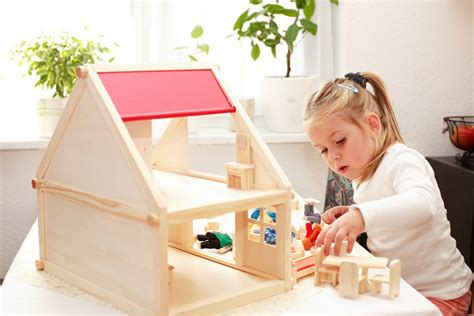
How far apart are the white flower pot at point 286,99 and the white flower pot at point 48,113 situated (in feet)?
2.45

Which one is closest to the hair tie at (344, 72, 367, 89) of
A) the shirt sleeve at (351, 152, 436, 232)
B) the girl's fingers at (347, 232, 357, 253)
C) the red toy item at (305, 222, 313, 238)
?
the shirt sleeve at (351, 152, 436, 232)

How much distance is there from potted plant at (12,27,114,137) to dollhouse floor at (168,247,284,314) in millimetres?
1226

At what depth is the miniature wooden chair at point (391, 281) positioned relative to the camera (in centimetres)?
104

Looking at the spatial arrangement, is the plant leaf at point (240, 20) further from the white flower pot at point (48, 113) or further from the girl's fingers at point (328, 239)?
the girl's fingers at point (328, 239)

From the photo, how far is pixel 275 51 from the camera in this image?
7.92 feet

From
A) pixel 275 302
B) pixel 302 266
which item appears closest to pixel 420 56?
pixel 302 266

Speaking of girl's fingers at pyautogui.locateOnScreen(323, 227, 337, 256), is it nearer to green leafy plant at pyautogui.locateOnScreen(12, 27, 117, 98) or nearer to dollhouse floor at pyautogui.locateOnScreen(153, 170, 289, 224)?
dollhouse floor at pyautogui.locateOnScreen(153, 170, 289, 224)

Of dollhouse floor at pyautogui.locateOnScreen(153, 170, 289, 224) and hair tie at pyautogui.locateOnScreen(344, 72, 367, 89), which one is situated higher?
hair tie at pyautogui.locateOnScreen(344, 72, 367, 89)

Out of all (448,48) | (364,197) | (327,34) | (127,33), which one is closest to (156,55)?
(127,33)

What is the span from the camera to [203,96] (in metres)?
1.17

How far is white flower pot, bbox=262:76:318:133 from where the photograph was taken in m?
2.40

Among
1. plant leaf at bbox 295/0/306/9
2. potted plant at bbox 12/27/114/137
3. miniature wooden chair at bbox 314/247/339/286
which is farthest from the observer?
plant leaf at bbox 295/0/306/9

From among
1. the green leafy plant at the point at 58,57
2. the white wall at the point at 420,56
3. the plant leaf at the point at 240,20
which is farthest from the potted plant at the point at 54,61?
the white wall at the point at 420,56

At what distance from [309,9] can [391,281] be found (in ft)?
4.96
